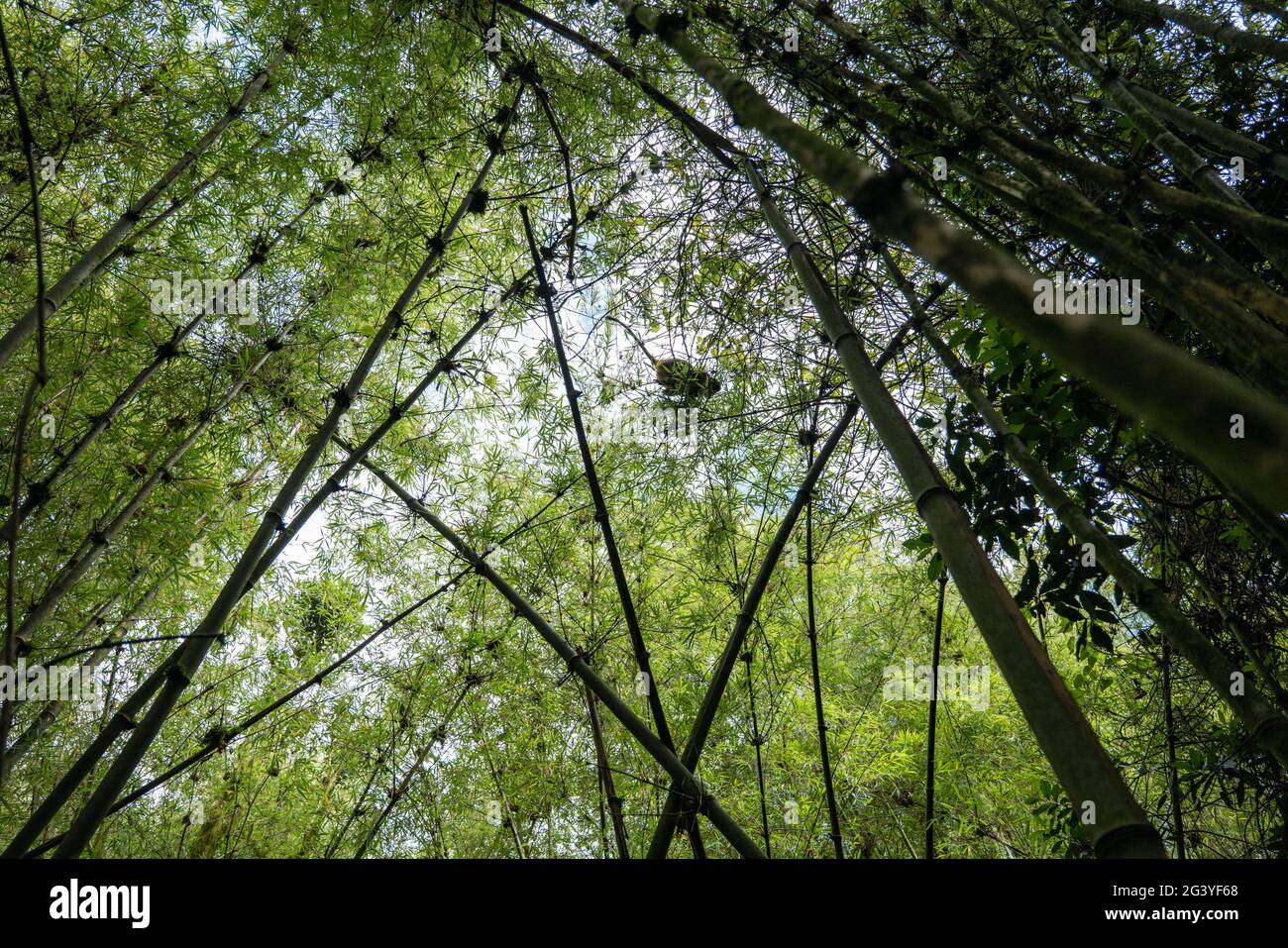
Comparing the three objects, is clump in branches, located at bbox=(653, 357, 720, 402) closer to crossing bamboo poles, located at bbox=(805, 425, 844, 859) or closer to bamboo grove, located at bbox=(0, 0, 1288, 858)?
bamboo grove, located at bbox=(0, 0, 1288, 858)

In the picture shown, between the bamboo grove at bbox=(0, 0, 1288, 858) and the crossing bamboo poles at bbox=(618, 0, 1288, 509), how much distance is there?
41cm

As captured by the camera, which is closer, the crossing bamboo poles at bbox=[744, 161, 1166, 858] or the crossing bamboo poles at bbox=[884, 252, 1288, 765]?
the crossing bamboo poles at bbox=[744, 161, 1166, 858]

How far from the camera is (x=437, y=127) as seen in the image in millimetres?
3094

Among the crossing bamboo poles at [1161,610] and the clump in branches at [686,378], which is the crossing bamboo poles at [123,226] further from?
the crossing bamboo poles at [1161,610]

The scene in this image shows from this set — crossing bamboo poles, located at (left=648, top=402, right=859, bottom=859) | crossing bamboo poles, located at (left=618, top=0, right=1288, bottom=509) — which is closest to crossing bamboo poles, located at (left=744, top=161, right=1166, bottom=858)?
crossing bamboo poles, located at (left=618, top=0, right=1288, bottom=509)

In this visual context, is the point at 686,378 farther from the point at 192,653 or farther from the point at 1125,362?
the point at 1125,362

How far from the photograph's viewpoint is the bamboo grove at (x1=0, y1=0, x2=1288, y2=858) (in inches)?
75.0

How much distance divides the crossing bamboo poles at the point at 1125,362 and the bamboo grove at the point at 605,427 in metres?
0.41

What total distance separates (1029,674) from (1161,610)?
0.82 meters

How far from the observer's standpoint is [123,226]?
261cm

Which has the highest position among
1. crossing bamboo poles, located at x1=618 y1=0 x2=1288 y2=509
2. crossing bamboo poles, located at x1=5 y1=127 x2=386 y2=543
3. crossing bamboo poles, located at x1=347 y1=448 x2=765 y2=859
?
crossing bamboo poles, located at x1=5 y1=127 x2=386 y2=543

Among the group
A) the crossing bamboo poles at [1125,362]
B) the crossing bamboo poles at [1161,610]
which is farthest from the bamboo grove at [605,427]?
the crossing bamboo poles at [1125,362]
